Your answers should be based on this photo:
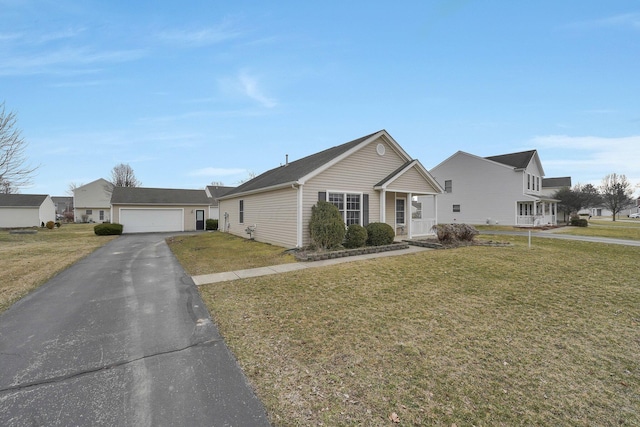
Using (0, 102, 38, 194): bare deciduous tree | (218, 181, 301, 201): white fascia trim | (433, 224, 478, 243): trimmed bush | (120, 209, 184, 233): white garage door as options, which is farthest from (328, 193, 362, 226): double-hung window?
(0, 102, 38, 194): bare deciduous tree

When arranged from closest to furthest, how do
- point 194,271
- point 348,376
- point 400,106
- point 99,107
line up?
point 348,376 < point 194,271 < point 99,107 < point 400,106

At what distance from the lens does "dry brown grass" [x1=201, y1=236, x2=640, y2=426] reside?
2527 mm

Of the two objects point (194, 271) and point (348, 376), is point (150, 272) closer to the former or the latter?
point (194, 271)

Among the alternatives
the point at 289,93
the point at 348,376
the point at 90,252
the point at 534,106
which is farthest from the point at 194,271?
the point at 534,106

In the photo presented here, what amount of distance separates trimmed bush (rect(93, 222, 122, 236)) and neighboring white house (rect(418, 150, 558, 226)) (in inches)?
1176

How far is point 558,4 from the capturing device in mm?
11227

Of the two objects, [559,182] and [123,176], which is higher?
[123,176]

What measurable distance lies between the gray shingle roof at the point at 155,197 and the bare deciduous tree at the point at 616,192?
191ft

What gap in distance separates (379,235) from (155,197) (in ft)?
77.6

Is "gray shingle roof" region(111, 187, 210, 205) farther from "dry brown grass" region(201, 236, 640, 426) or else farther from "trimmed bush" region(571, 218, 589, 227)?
"trimmed bush" region(571, 218, 589, 227)

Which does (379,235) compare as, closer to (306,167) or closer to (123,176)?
(306,167)

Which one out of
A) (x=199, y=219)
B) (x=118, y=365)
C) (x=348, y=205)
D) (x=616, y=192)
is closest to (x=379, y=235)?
(x=348, y=205)

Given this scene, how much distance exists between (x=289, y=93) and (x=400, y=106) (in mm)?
7515

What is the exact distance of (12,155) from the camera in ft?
63.9
